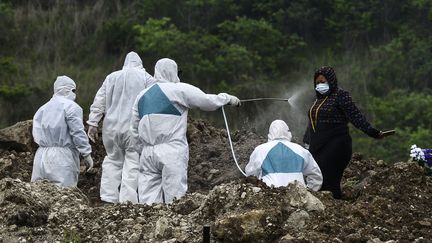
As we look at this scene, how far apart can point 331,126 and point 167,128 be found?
56.9 inches

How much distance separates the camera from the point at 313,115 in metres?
12.0

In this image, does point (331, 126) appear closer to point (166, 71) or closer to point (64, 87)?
point (166, 71)

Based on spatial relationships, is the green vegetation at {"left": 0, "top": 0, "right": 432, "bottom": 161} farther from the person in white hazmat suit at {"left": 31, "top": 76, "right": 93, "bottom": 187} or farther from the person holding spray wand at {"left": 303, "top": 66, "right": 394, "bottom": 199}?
the person holding spray wand at {"left": 303, "top": 66, "right": 394, "bottom": 199}

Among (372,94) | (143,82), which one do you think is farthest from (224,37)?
(143,82)

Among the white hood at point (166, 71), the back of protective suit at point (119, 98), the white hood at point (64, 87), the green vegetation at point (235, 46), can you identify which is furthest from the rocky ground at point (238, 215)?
the green vegetation at point (235, 46)

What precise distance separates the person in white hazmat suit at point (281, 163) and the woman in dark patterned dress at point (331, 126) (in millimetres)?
332

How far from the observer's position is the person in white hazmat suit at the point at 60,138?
12.8 metres

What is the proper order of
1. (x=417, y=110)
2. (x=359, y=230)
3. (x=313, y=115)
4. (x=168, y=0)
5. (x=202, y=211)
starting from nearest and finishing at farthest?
(x=359, y=230) → (x=202, y=211) → (x=313, y=115) → (x=417, y=110) → (x=168, y=0)

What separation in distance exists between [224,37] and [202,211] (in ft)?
78.7

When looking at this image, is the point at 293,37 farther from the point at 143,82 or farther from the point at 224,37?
the point at 143,82

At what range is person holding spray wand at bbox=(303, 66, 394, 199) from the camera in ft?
39.0

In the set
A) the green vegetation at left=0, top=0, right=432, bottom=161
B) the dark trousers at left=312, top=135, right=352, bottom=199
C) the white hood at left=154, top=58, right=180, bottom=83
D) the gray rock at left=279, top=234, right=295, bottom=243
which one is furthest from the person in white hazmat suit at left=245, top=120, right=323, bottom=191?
the green vegetation at left=0, top=0, right=432, bottom=161

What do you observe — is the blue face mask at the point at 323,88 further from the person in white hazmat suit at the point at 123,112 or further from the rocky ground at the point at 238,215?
the person in white hazmat suit at the point at 123,112

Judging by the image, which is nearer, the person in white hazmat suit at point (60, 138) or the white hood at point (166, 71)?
the white hood at point (166, 71)
